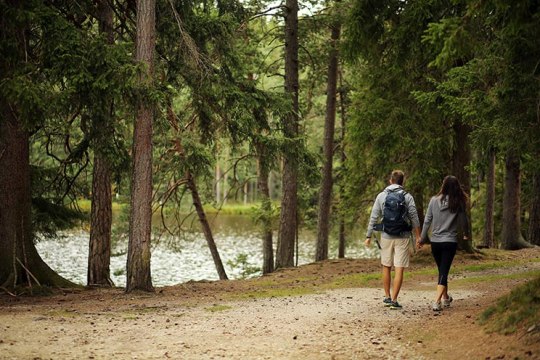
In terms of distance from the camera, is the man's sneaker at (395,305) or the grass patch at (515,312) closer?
the grass patch at (515,312)

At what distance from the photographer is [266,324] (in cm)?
855

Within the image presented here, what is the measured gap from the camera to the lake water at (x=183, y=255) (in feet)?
80.0

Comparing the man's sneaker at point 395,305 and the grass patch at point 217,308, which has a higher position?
the man's sneaker at point 395,305

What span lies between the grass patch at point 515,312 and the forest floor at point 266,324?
0.13 m

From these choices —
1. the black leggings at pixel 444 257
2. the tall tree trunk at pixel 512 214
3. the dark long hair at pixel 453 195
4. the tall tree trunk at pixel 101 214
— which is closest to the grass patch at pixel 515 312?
the black leggings at pixel 444 257

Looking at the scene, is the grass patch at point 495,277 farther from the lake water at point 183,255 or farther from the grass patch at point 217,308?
the lake water at point 183,255

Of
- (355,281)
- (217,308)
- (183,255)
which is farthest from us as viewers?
(183,255)

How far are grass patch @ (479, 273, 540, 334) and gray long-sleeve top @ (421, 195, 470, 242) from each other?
1.48 meters

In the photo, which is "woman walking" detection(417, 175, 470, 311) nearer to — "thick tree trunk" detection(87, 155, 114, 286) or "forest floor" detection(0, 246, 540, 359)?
"forest floor" detection(0, 246, 540, 359)

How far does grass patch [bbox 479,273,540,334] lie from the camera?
6934 millimetres

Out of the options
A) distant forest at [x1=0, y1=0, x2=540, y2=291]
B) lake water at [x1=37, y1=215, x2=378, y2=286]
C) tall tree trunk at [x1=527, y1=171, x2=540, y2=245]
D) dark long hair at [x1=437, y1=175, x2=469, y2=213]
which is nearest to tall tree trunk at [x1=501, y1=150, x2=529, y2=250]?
distant forest at [x1=0, y1=0, x2=540, y2=291]

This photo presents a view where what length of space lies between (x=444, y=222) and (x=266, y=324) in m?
2.85

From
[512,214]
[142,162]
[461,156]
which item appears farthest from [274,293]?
[512,214]

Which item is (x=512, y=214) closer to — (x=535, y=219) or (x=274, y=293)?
(x=535, y=219)
